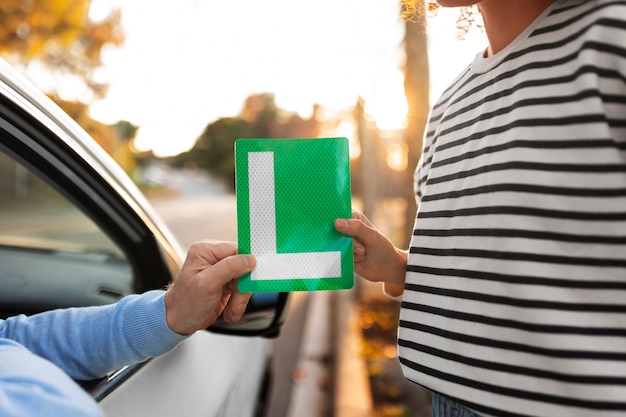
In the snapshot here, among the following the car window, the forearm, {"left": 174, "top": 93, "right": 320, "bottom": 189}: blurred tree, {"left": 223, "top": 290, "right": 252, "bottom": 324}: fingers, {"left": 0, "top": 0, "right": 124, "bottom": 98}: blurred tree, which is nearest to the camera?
{"left": 223, "top": 290, "right": 252, "bottom": 324}: fingers

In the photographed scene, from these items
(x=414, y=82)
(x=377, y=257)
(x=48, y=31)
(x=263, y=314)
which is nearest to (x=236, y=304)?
(x=377, y=257)

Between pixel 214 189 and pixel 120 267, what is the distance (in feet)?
196

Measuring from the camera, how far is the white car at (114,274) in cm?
125

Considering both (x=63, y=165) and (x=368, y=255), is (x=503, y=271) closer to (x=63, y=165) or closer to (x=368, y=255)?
(x=368, y=255)

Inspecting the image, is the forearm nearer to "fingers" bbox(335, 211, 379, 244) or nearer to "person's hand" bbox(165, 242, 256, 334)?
"fingers" bbox(335, 211, 379, 244)

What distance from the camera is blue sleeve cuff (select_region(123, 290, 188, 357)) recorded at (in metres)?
1.19

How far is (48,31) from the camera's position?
464 inches

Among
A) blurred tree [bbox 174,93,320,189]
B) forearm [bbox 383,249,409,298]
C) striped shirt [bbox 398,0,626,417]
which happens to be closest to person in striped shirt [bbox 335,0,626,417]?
striped shirt [bbox 398,0,626,417]

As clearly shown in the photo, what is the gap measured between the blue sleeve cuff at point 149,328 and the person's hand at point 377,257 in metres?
0.48

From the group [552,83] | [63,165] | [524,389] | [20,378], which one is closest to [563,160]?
[552,83]

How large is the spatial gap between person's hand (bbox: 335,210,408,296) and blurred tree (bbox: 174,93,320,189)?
4135 centimetres

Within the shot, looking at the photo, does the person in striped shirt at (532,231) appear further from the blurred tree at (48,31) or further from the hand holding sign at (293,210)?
the blurred tree at (48,31)

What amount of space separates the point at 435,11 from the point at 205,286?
45.0 inches

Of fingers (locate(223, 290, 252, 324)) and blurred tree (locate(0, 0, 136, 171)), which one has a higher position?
blurred tree (locate(0, 0, 136, 171))
